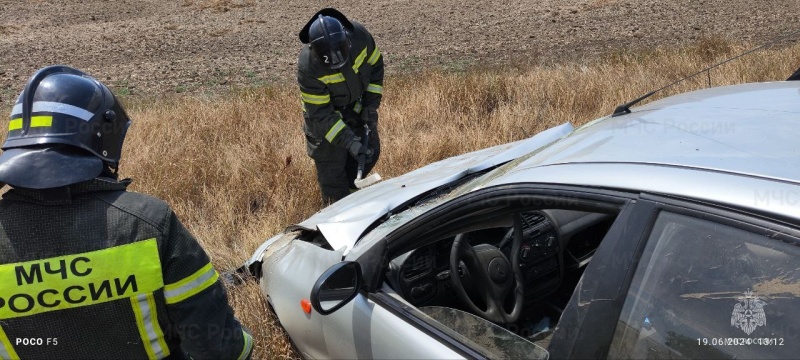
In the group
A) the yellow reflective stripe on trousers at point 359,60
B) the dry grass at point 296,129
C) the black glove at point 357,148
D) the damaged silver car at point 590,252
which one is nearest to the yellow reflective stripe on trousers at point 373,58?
the yellow reflective stripe on trousers at point 359,60

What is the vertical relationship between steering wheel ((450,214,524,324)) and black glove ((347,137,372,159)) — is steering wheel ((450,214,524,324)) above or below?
below

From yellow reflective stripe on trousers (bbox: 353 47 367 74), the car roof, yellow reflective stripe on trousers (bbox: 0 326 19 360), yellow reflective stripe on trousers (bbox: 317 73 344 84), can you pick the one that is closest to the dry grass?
yellow reflective stripe on trousers (bbox: 317 73 344 84)

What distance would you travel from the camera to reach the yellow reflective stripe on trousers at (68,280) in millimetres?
1637

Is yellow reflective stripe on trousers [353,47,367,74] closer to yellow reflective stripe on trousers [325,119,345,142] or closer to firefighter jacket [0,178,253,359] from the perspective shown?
yellow reflective stripe on trousers [325,119,345,142]

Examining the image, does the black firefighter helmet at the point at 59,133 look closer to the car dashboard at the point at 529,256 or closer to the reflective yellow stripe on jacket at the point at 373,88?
the car dashboard at the point at 529,256

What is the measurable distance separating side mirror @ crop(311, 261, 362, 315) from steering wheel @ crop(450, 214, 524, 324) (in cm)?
44

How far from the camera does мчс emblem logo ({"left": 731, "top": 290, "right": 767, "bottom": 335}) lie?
4.51 ft

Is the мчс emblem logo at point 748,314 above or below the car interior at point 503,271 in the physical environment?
above

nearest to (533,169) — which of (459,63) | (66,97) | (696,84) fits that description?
(66,97)

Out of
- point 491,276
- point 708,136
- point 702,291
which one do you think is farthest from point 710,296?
point 491,276

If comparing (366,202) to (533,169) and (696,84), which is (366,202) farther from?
(696,84)

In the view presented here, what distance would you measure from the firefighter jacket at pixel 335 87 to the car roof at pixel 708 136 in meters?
2.23

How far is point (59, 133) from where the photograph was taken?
1.70 metres

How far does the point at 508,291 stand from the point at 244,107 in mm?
5241
